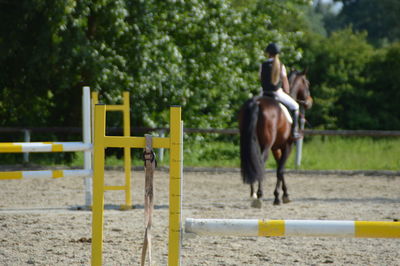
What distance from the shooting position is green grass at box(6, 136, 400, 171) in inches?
584

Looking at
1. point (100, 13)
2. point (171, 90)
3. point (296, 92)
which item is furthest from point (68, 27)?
point (296, 92)

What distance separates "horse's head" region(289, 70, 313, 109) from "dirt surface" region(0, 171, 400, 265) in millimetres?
1479

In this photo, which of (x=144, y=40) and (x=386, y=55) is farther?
(x=386, y=55)

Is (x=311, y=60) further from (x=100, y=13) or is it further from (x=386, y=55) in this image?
(x=100, y=13)

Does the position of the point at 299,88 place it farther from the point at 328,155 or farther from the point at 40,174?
the point at 328,155

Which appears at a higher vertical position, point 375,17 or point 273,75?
point 375,17

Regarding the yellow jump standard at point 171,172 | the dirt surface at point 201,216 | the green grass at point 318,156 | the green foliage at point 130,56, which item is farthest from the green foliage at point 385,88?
the yellow jump standard at point 171,172

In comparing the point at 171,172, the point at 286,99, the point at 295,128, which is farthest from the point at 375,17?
the point at 171,172

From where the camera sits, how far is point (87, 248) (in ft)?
18.7

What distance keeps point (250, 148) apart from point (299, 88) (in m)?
2.26

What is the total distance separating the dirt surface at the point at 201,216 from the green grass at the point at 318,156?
1636mm

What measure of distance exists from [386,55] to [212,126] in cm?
927

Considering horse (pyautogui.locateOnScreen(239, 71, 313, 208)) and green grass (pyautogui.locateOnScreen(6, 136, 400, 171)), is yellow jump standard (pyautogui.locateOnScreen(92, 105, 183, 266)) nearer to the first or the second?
horse (pyautogui.locateOnScreen(239, 71, 313, 208))

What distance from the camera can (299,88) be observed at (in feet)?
33.9
